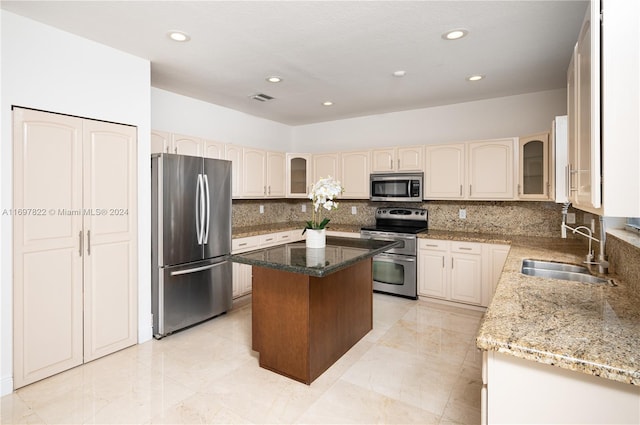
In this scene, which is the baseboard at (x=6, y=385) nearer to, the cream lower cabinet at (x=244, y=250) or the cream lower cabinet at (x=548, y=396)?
the cream lower cabinet at (x=244, y=250)

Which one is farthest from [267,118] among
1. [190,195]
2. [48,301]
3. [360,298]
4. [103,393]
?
[103,393]

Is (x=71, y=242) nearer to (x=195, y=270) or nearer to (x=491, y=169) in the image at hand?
(x=195, y=270)

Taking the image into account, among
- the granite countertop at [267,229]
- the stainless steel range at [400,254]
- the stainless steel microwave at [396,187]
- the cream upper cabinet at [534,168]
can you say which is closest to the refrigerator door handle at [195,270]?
the granite countertop at [267,229]

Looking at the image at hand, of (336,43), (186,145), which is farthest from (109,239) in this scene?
(336,43)

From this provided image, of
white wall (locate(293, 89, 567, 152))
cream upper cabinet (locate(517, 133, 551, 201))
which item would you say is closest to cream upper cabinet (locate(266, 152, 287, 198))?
white wall (locate(293, 89, 567, 152))

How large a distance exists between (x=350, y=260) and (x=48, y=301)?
2.27m

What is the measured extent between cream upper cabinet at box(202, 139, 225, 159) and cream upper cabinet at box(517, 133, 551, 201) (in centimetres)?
360

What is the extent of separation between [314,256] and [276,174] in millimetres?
2898

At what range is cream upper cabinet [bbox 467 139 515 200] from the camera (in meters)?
3.88

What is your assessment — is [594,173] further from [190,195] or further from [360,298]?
[190,195]

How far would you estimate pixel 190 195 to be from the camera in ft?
10.9

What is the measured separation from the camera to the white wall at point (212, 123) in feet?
12.9

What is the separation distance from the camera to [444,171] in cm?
428

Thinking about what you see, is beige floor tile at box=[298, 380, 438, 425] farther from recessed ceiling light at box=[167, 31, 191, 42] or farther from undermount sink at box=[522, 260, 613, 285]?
recessed ceiling light at box=[167, 31, 191, 42]
